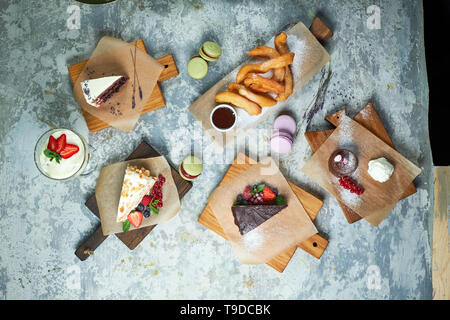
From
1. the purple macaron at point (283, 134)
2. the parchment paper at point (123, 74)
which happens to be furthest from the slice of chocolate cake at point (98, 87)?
the purple macaron at point (283, 134)

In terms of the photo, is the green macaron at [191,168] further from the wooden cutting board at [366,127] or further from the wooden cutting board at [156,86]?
the wooden cutting board at [366,127]

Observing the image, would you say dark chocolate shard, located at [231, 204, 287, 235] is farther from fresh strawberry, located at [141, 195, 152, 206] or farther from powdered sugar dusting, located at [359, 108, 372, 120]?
powdered sugar dusting, located at [359, 108, 372, 120]

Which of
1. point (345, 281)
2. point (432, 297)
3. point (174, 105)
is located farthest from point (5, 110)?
point (432, 297)

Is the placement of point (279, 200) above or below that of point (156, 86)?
below

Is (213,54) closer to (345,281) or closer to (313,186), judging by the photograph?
(313,186)

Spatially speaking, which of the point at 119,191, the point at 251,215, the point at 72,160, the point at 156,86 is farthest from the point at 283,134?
the point at 72,160

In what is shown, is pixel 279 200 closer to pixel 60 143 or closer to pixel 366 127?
pixel 366 127
